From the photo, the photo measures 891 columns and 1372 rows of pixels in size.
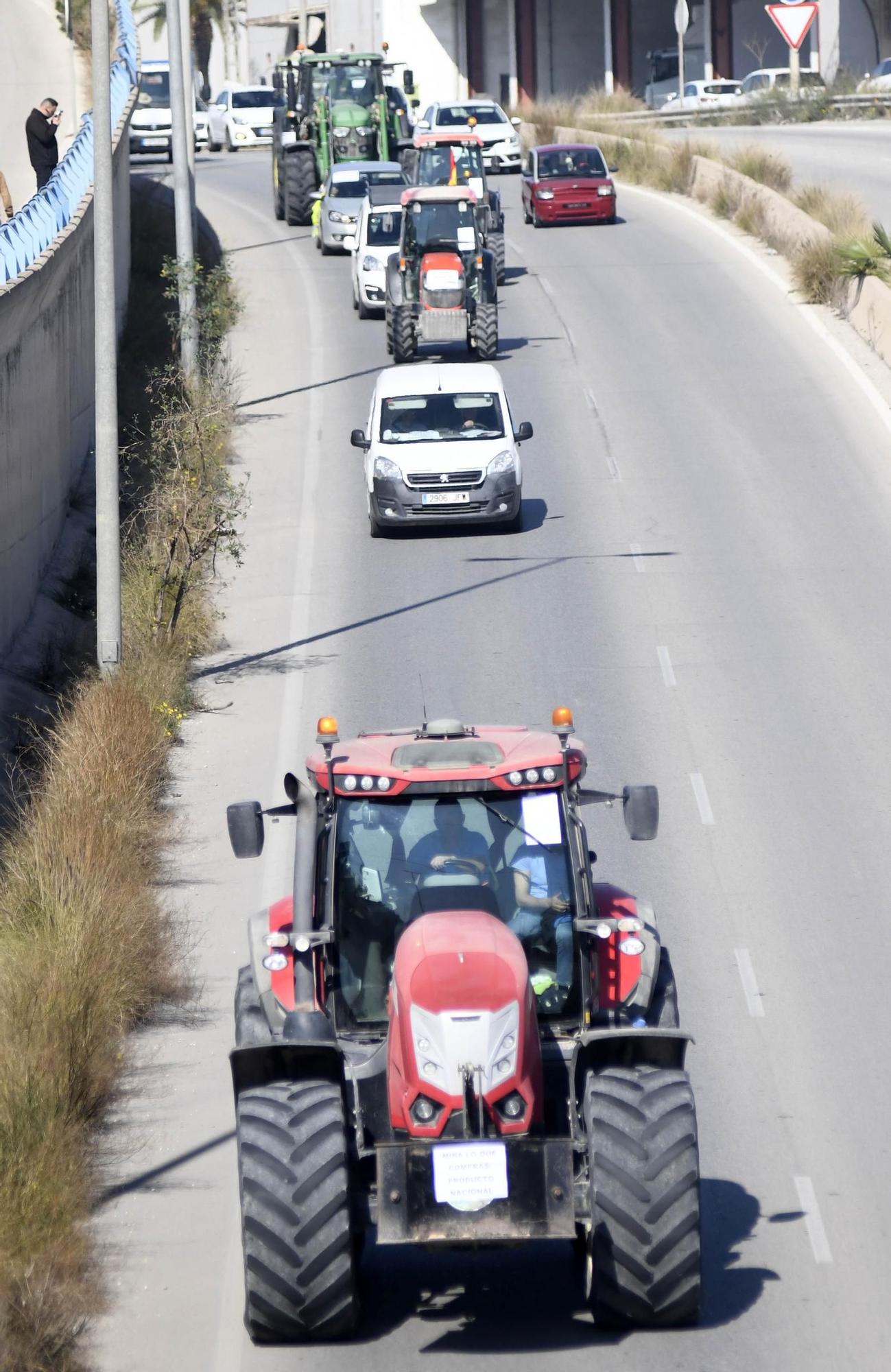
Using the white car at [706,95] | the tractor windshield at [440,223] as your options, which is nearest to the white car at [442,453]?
the tractor windshield at [440,223]

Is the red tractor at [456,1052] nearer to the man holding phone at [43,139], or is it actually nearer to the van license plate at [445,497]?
the van license plate at [445,497]

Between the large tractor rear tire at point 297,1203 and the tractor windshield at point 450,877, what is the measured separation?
62cm

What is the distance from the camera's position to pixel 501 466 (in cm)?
2394

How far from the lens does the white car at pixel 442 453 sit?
24.0 m

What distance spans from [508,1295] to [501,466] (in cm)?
1644

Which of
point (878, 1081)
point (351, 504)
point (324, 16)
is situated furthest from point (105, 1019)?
point (324, 16)

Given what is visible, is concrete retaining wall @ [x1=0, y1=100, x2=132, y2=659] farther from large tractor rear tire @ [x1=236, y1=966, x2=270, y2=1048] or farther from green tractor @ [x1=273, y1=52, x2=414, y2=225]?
green tractor @ [x1=273, y1=52, x2=414, y2=225]

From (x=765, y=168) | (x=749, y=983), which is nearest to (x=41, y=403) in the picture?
(x=749, y=983)

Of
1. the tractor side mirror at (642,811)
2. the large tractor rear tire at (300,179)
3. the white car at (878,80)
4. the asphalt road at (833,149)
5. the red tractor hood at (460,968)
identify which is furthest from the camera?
the white car at (878,80)

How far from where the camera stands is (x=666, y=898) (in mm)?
13609

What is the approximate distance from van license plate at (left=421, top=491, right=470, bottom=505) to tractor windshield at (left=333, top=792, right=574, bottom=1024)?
1612 cm

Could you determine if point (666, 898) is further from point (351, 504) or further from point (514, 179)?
point (514, 179)

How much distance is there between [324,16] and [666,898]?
252 feet

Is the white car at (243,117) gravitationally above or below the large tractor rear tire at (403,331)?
above
